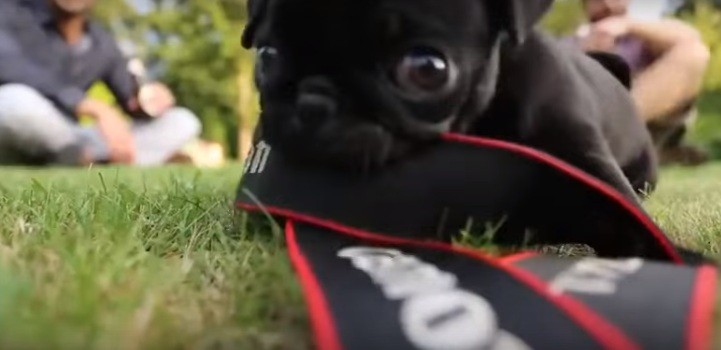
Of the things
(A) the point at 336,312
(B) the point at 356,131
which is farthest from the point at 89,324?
(B) the point at 356,131

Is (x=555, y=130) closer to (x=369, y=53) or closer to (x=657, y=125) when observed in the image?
(x=369, y=53)

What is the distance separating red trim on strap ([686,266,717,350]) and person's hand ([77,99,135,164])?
4.68m

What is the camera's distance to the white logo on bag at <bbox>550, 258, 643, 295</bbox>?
0.97 metres

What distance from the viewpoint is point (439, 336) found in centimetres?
89

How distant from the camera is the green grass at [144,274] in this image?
2.95 feet

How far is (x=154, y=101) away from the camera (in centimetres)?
675

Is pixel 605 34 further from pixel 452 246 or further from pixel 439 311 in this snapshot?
pixel 439 311

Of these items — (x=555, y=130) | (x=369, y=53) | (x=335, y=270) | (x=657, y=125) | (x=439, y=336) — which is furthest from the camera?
(x=657, y=125)

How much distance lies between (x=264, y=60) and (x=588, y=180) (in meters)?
0.46

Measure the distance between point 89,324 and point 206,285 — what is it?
28 centimetres

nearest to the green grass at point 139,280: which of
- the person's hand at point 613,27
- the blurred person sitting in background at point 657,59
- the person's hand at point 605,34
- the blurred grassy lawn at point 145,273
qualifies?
the blurred grassy lawn at point 145,273

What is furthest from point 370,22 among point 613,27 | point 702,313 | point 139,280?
point 613,27

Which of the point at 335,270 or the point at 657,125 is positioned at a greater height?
the point at 335,270

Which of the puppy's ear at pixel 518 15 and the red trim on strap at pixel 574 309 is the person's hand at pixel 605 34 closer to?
the puppy's ear at pixel 518 15
